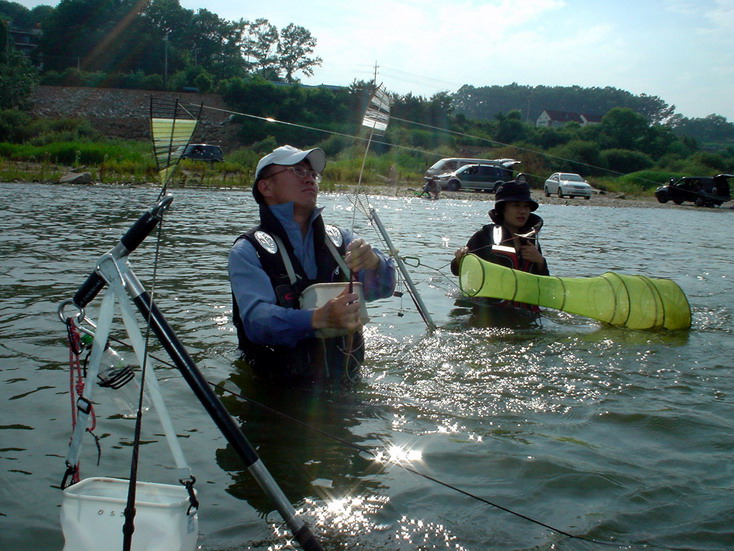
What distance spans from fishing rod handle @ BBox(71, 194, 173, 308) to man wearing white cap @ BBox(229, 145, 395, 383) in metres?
1.41

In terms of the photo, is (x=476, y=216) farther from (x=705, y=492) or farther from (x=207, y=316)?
(x=705, y=492)

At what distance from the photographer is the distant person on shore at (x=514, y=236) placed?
7.54 metres

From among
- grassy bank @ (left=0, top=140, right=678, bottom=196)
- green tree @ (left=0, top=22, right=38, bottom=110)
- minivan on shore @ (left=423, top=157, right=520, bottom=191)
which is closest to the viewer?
grassy bank @ (left=0, top=140, right=678, bottom=196)

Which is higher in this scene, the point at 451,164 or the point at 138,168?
the point at 451,164

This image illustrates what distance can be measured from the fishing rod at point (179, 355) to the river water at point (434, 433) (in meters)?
0.68

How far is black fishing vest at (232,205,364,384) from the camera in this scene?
4426 millimetres

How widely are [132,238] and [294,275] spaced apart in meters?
1.96

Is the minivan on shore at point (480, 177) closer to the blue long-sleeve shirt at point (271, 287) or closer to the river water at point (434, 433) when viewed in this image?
the river water at point (434, 433)

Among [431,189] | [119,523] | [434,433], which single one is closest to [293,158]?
[434,433]

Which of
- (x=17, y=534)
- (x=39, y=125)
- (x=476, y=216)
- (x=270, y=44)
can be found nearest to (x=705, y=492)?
(x=17, y=534)

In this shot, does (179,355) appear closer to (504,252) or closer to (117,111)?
(504,252)

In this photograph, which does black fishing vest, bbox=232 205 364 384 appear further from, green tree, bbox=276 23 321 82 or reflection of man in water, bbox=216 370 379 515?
green tree, bbox=276 23 321 82

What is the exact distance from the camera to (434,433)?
446cm

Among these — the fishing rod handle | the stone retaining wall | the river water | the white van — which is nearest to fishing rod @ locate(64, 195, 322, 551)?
the fishing rod handle
